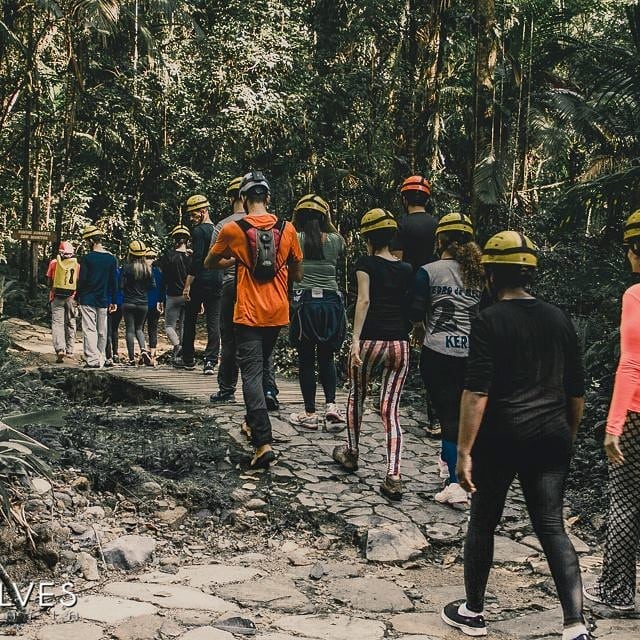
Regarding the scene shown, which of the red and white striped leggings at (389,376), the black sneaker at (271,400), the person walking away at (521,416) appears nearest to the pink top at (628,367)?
the person walking away at (521,416)

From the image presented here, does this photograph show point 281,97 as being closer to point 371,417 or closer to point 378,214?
point 371,417

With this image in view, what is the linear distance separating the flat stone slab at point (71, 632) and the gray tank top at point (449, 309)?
2913 mm

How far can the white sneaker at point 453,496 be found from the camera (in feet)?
19.7

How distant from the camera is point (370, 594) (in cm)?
464

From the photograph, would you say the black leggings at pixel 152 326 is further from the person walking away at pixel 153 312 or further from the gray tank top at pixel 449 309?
the gray tank top at pixel 449 309

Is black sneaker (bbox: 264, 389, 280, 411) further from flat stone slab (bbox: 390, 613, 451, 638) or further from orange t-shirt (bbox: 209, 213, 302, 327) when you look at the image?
flat stone slab (bbox: 390, 613, 451, 638)

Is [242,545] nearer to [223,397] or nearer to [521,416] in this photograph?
[521,416]

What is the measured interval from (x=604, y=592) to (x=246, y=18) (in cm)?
1632

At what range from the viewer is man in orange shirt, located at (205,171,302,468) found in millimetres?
6363

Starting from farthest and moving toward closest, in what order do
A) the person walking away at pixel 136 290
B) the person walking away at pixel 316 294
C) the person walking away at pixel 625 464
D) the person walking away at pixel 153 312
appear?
the person walking away at pixel 153 312, the person walking away at pixel 136 290, the person walking away at pixel 316 294, the person walking away at pixel 625 464

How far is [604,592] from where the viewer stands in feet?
14.5

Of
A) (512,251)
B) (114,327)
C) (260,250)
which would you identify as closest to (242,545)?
(260,250)

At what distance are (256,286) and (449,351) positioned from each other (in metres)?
1.57

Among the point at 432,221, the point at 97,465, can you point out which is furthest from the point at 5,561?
the point at 432,221
